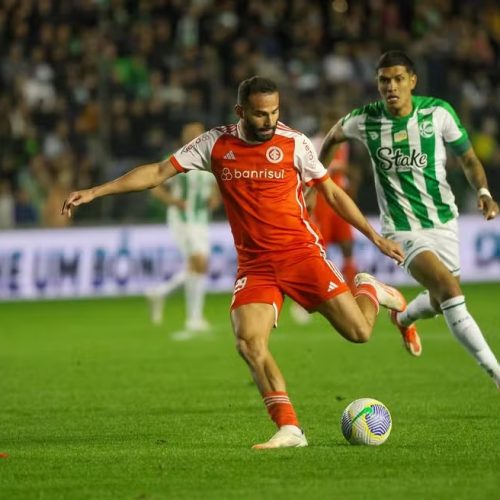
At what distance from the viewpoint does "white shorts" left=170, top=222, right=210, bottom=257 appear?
16.7m

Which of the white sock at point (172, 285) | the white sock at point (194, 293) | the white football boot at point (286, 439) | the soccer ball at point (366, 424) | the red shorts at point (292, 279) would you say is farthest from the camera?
the white sock at point (172, 285)

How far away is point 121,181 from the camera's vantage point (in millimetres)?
8359

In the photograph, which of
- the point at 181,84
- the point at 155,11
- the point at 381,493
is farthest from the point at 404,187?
the point at 155,11

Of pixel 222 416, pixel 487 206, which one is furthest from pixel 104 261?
pixel 487 206

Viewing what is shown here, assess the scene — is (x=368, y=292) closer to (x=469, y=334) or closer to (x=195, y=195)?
(x=469, y=334)

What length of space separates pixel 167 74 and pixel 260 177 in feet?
51.8

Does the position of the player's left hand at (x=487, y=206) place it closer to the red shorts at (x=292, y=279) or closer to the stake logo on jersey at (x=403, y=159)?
the stake logo on jersey at (x=403, y=159)

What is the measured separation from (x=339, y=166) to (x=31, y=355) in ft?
15.5

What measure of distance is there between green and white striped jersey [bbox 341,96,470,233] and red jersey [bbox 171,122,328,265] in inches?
60.1

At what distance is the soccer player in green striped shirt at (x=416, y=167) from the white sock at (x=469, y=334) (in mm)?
35

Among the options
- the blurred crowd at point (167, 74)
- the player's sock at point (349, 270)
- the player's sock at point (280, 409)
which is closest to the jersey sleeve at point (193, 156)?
the player's sock at point (280, 409)

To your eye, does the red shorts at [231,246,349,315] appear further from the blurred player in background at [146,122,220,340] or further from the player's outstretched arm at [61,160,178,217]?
the blurred player in background at [146,122,220,340]

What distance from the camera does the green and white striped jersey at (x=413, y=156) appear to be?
9.77m

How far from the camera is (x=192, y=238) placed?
16.8 m
